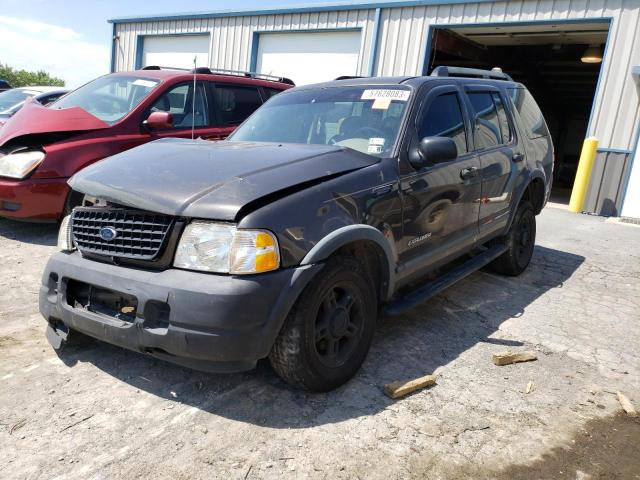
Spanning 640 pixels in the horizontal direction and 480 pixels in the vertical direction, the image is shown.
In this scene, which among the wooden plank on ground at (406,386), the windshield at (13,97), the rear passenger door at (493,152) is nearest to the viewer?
the wooden plank on ground at (406,386)

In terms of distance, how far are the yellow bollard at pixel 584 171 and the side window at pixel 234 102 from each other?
671 centimetres

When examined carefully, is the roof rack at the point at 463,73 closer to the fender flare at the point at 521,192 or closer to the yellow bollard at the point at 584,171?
the fender flare at the point at 521,192

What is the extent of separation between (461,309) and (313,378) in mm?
2061

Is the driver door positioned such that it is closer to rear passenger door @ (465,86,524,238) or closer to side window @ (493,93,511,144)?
rear passenger door @ (465,86,524,238)

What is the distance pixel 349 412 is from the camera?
275cm

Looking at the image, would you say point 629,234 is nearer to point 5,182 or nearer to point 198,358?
point 198,358

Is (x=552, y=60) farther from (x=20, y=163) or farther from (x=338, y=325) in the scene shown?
(x=338, y=325)

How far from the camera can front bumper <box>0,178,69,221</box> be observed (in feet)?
16.8

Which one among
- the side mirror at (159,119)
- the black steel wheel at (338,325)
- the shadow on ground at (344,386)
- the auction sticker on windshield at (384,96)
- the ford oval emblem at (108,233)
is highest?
the auction sticker on windshield at (384,96)

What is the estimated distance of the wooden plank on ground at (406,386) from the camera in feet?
9.54

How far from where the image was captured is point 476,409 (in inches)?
113

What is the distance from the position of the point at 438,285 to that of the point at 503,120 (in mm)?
1956

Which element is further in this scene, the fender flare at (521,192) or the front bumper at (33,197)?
the front bumper at (33,197)

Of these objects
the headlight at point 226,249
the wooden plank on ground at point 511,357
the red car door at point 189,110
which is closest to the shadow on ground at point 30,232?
the red car door at point 189,110
